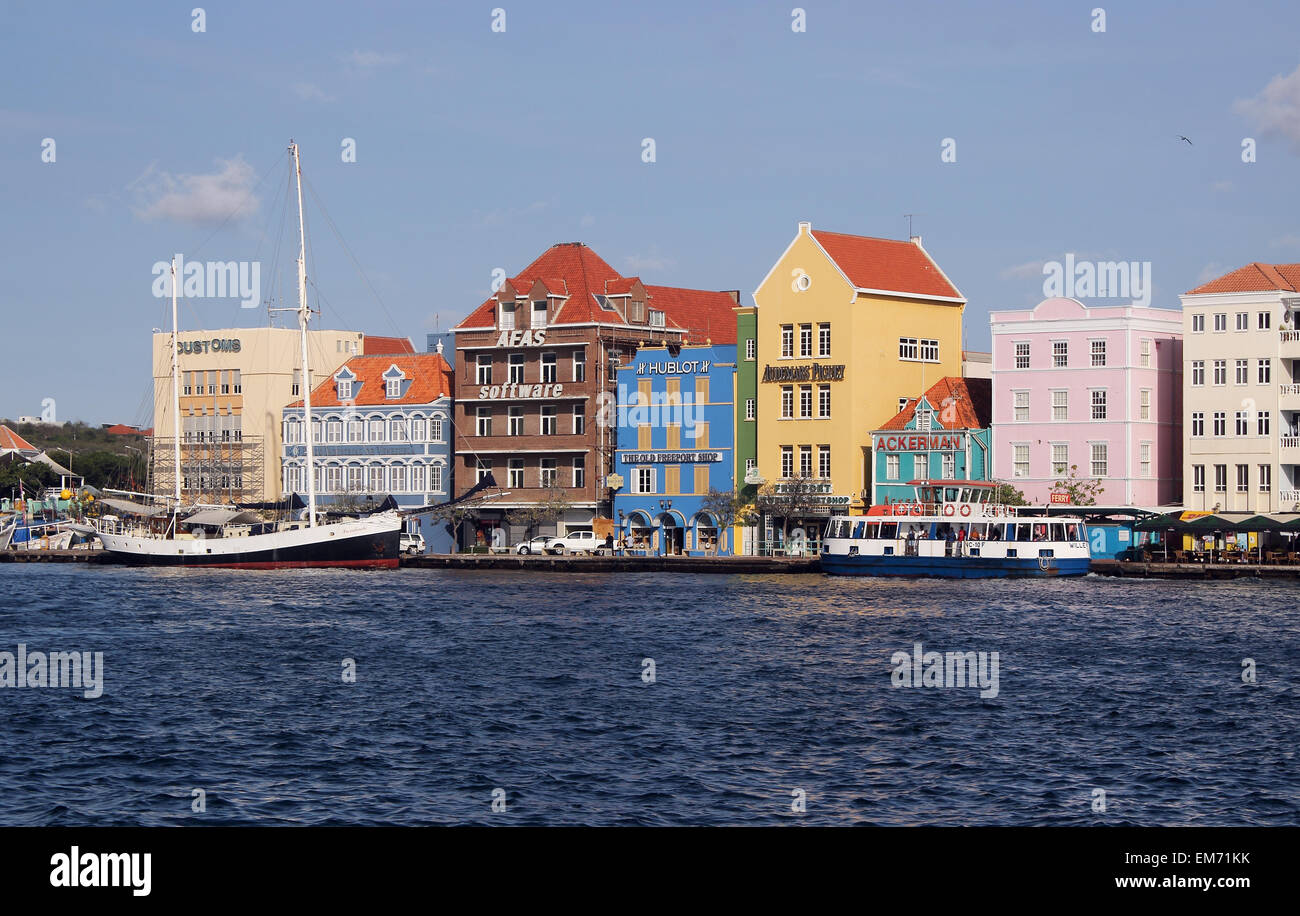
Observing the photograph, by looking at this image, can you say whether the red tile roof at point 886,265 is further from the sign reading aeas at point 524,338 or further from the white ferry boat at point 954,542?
the sign reading aeas at point 524,338

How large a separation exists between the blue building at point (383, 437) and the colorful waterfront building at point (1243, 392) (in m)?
53.5

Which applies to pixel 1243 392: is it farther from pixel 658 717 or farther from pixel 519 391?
pixel 658 717

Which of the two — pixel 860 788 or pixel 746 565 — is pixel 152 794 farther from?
pixel 746 565

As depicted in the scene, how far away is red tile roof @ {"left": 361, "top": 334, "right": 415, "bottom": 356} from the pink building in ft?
226

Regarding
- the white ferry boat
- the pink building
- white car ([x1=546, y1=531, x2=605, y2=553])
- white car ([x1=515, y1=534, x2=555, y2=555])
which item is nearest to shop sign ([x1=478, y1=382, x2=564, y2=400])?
white car ([x1=515, y1=534, x2=555, y2=555])

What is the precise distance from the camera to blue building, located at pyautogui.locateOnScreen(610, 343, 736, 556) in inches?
4267

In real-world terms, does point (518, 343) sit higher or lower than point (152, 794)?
higher

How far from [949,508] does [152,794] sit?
222ft

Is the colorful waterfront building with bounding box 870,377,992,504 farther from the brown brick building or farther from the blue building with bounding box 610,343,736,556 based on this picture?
the brown brick building

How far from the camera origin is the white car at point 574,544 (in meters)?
106

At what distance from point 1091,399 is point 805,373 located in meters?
18.7

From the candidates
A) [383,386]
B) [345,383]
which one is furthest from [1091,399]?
[345,383]
